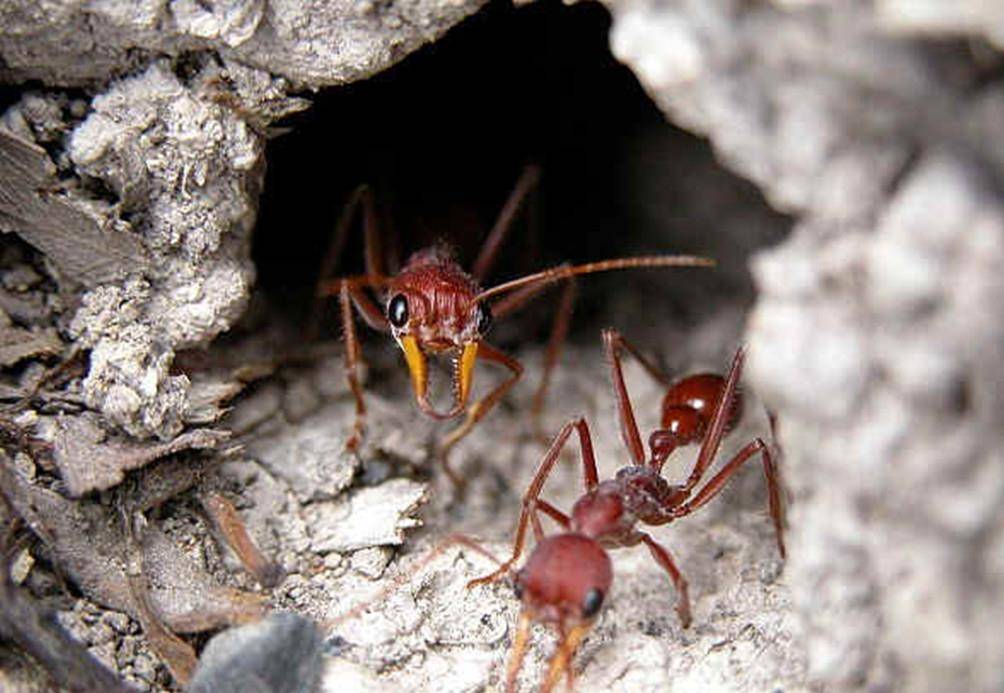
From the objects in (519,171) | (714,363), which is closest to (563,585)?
(714,363)

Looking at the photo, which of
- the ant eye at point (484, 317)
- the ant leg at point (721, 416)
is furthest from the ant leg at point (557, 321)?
the ant leg at point (721, 416)

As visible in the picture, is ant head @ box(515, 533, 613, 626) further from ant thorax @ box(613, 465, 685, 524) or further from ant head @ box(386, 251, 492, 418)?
ant head @ box(386, 251, 492, 418)

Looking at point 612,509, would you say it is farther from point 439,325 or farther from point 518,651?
point 439,325

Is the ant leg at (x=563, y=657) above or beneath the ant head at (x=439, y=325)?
beneath

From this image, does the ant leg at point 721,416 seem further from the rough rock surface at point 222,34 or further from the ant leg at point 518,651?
the rough rock surface at point 222,34

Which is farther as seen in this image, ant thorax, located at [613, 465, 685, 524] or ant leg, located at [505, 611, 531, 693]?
ant thorax, located at [613, 465, 685, 524]

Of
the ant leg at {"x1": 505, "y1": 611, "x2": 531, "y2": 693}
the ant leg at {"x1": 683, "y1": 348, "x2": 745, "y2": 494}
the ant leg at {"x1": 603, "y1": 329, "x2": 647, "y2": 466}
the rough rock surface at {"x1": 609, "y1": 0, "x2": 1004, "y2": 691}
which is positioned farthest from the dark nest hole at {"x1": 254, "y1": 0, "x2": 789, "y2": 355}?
the rough rock surface at {"x1": 609, "y1": 0, "x2": 1004, "y2": 691}

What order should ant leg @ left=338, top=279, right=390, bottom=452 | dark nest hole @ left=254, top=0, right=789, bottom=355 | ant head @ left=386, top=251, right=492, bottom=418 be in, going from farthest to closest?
1. dark nest hole @ left=254, top=0, right=789, bottom=355
2. ant head @ left=386, top=251, right=492, bottom=418
3. ant leg @ left=338, top=279, right=390, bottom=452
